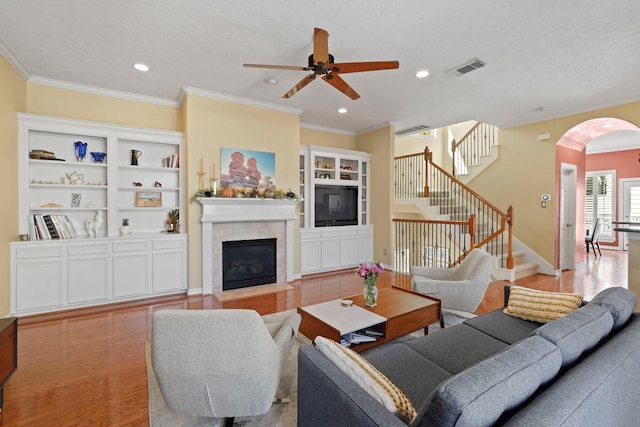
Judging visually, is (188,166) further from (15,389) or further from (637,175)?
(637,175)

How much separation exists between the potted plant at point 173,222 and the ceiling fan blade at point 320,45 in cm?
340

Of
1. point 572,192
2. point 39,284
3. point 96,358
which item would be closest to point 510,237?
point 572,192

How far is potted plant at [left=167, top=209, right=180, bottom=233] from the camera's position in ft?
15.9

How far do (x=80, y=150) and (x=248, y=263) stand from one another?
2.97m

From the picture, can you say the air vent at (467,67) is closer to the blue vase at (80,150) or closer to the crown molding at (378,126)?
the crown molding at (378,126)

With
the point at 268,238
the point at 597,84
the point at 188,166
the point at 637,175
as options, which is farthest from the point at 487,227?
the point at 188,166

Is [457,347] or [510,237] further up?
[510,237]

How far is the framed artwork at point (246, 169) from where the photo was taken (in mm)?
4965

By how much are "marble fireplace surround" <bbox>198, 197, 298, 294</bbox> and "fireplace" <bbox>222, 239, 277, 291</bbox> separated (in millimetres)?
91

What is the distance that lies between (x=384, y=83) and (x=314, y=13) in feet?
6.18

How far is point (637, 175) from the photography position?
28.2 feet

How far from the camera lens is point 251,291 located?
16.1 feet

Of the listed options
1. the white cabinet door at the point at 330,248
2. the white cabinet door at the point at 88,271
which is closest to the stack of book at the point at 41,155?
the white cabinet door at the point at 88,271

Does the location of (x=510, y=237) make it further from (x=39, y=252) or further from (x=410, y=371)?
(x=39, y=252)
